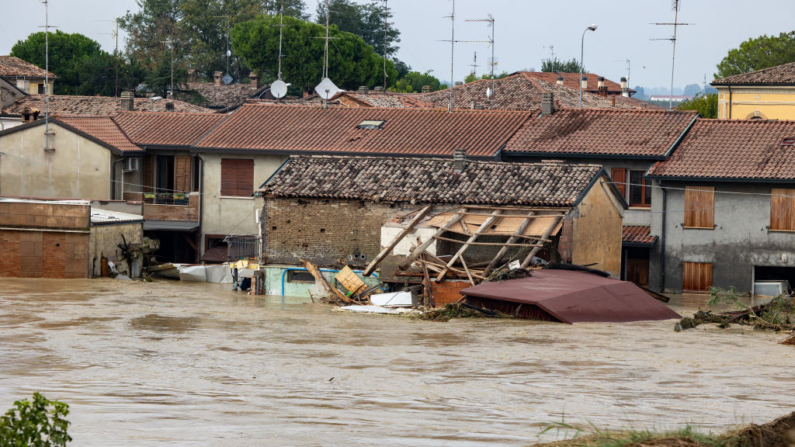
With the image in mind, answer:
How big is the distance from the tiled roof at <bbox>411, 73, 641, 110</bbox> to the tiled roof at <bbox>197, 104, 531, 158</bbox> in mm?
14650

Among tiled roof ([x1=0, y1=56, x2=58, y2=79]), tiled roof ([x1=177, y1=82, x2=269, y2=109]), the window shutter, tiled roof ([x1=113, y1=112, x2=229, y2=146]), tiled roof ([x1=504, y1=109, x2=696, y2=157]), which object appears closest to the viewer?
tiled roof ([x1=504, y1=109, x2=696, y2=157])

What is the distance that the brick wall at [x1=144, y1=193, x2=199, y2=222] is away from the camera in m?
38.2

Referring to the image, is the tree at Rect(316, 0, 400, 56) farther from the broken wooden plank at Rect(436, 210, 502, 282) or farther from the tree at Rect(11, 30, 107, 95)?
the broken wooden plank at Rect(436, 210, 502, 282)

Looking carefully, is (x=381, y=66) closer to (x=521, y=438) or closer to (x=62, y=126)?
(x=62, y=126)

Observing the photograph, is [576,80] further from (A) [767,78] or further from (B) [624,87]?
(A) [767,78]

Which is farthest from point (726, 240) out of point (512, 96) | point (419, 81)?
point (419, 81)

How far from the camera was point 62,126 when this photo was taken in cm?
3916

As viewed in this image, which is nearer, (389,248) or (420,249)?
(420,249)

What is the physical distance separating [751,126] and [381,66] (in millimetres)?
52895

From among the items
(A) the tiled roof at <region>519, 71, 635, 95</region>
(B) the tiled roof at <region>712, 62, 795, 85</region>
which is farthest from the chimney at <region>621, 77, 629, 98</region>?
(B) the tiled roof at <region>712, 62, 795, 85</region>

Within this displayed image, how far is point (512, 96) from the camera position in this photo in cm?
5728

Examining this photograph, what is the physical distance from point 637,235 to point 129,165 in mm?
18227

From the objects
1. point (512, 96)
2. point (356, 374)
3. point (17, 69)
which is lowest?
point (356, 374)

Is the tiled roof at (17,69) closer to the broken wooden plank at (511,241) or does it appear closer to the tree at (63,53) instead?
the tree at (63,53)
